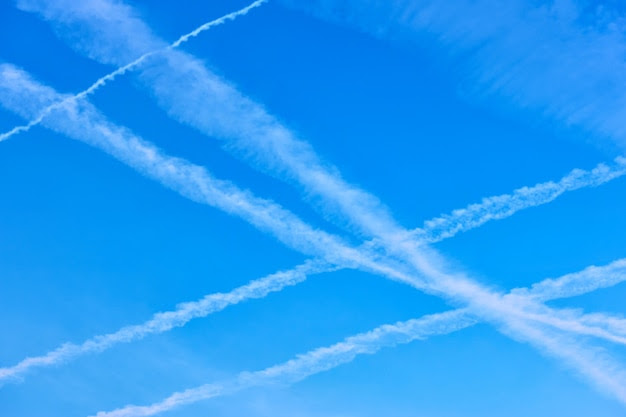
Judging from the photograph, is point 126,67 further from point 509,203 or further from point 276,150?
point 509,203

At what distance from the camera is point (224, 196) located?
26.2ft

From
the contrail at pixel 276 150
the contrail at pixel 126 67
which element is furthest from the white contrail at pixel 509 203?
the contrail at pixel 126 67

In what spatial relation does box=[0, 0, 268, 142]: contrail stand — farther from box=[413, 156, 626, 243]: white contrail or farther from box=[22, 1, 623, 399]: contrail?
box=[413, 156, 626, 243]: white contrail

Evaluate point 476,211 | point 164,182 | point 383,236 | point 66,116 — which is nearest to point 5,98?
point 66,116

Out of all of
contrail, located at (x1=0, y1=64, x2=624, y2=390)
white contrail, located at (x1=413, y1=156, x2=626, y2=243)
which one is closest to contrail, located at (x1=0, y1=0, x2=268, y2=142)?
contrail, located at (x1=0, y1=64, x2=624, y2=390)

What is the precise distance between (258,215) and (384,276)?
1.68 m

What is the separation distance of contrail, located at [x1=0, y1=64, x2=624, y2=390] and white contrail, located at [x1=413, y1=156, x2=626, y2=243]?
66cm

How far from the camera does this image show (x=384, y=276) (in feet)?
26.2

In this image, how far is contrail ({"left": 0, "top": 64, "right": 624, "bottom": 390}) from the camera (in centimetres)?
783

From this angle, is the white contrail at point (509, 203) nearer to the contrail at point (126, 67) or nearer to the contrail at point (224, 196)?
the contrail at point (224, 196)

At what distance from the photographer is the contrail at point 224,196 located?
783 centimetres

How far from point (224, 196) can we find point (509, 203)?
10.9ft

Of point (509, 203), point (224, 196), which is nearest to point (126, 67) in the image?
point (224, 196)

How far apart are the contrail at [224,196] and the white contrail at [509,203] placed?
0.66 m
